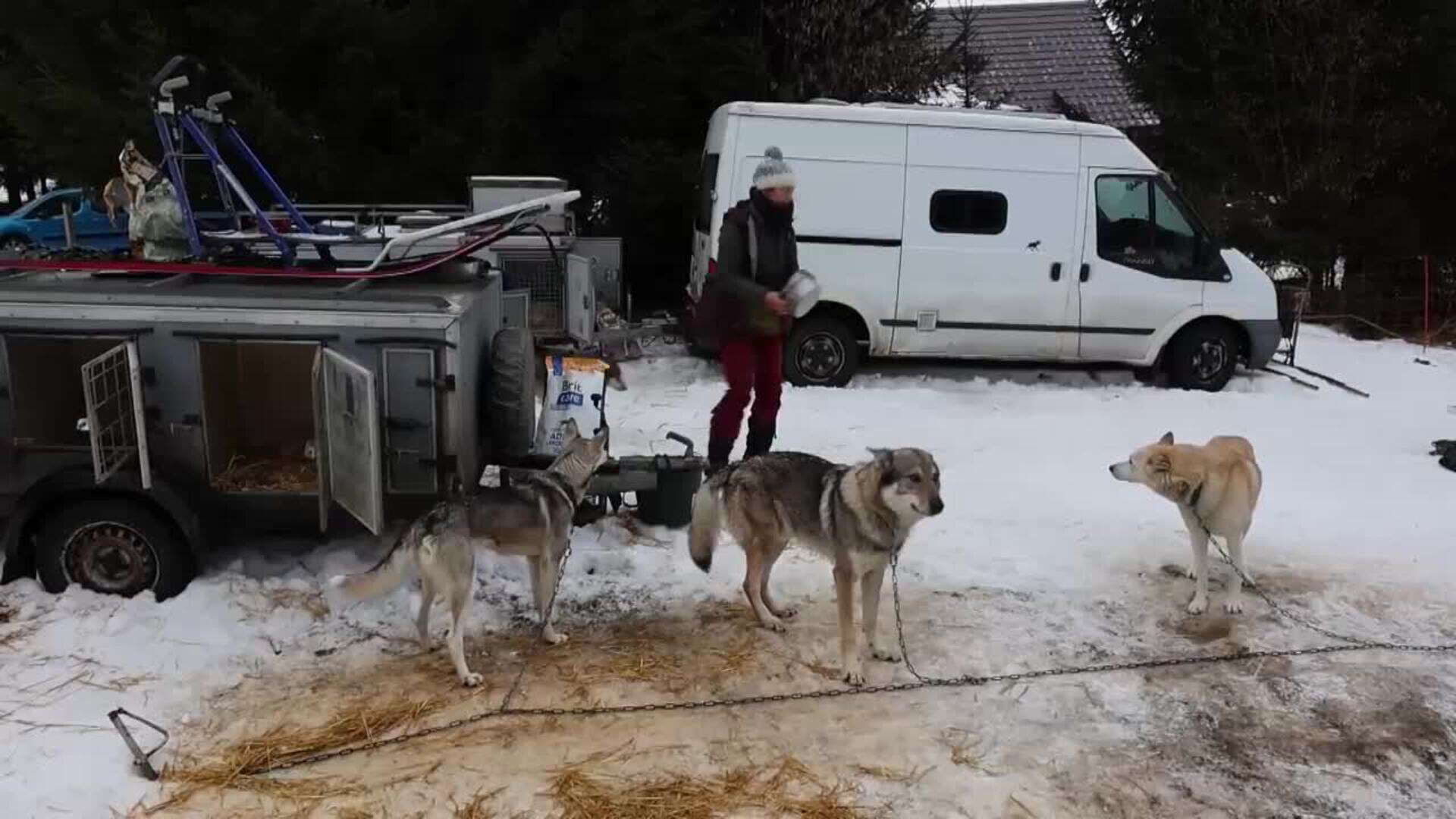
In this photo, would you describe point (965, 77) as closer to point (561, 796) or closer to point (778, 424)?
point (778, 424)

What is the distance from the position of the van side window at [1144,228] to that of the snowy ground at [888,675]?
366 centimetres

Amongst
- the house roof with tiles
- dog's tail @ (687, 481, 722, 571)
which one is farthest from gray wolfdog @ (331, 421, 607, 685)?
the house roof with tiles

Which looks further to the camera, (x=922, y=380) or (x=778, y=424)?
(x=922, y=380)

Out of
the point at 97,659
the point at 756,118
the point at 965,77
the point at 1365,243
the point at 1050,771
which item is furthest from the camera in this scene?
the point at 965,77

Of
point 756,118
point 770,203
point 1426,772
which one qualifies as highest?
point 756,118

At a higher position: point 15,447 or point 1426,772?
point 15,447

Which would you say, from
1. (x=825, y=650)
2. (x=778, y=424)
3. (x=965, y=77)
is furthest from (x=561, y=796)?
(x=965, y=77)

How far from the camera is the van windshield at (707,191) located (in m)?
9.84

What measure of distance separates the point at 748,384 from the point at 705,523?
118 cm

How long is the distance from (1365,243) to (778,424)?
11.4 metres

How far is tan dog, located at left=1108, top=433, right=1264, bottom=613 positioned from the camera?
5.10m

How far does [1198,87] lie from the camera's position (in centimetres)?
1533

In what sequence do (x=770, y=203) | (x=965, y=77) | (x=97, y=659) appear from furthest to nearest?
(x=965, y=77) → (x=770, y=203) → (x=97, y=659)

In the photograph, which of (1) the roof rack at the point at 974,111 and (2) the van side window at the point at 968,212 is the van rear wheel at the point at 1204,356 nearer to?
(2) the van side window at the point at 968,212
